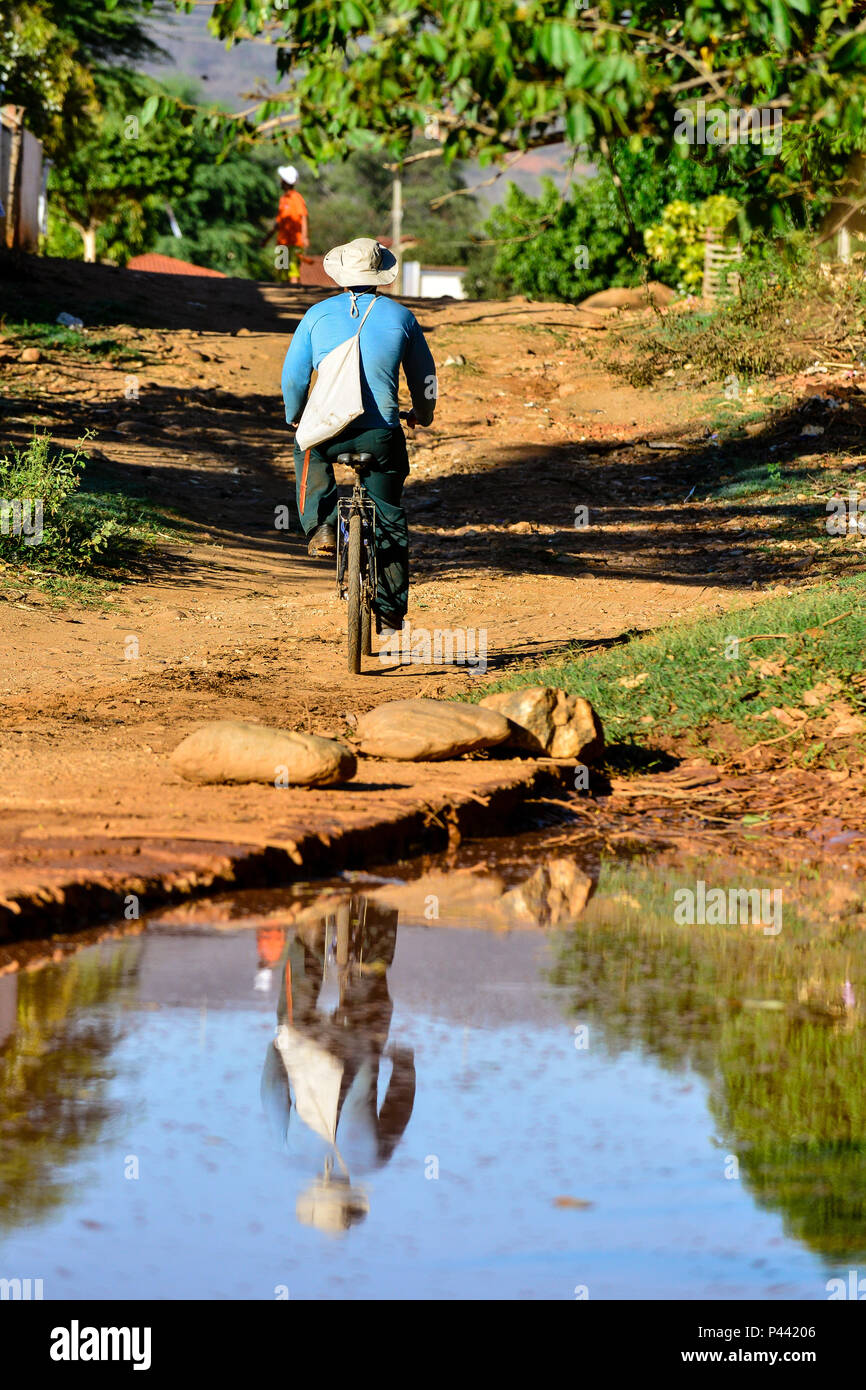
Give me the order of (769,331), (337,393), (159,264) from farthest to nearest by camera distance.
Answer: (159,264), (769,331), (337,393)

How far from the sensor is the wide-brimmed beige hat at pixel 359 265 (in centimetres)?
785

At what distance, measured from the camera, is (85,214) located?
166 feet

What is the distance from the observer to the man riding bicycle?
784 cm

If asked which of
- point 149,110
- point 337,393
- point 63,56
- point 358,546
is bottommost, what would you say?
point 358,546

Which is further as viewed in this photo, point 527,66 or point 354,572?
point 354,572

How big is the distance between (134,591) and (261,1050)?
312 inches

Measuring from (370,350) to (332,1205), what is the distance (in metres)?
5.52

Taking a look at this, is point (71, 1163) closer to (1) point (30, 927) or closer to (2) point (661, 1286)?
(2) point (661, 1286)

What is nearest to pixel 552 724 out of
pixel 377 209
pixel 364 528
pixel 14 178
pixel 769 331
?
pixel 364 528

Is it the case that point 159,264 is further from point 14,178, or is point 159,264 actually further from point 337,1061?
point 337,1061

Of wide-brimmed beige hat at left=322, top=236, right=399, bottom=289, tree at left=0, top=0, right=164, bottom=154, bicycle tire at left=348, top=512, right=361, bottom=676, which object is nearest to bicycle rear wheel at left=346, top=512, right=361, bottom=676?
bicycle tire at left=348, top=512, right=361, bottom=676

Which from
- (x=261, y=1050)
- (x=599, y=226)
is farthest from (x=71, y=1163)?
(x=599, y=226)

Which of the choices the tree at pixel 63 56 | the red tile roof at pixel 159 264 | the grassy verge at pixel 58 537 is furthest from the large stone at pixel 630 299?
the red tile roof at pixel 159 264

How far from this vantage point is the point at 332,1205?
2932 mm
